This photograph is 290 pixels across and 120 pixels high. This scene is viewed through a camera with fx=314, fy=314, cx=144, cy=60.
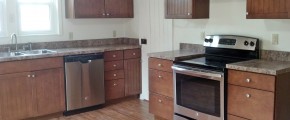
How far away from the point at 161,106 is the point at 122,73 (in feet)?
3.88

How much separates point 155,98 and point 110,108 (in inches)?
38.1

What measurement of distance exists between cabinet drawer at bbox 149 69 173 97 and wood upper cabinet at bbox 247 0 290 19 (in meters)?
1.22

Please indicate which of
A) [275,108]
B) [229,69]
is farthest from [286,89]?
[229,69]

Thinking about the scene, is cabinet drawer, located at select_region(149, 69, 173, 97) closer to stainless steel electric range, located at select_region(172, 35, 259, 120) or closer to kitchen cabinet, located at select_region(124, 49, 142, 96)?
stainless steel electric range, located at select_region(172, 35, 259, 120)

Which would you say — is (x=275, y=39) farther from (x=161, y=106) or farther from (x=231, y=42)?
(x=161, y=106)

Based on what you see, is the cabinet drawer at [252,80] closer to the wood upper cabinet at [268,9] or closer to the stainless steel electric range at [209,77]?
the stainless steel electric range at [209,77]

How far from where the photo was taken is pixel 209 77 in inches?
130

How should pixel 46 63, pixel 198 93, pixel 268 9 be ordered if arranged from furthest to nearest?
pixel 46 63 → pixel 198 93 → pixel 268 9

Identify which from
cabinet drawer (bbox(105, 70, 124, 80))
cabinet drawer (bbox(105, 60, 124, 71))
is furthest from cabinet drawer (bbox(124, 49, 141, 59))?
cabinet drawer (bbox(105, 70, 124, 80))

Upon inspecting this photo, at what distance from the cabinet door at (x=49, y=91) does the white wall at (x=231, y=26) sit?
173cm

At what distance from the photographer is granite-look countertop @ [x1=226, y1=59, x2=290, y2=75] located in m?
2.85

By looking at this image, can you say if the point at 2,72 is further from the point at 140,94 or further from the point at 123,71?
the point at 140,94

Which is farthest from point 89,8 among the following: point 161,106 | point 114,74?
point 161,106

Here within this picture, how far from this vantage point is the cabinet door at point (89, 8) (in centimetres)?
469
